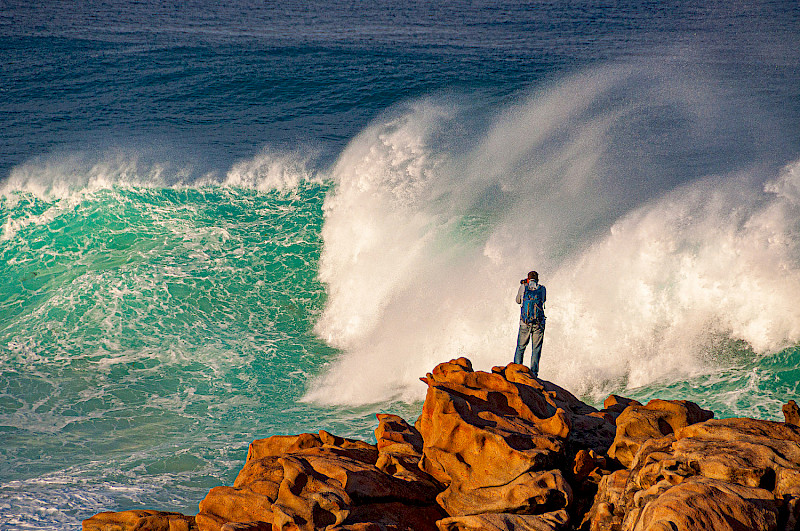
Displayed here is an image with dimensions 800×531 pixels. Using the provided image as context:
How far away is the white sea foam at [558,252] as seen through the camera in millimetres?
10945

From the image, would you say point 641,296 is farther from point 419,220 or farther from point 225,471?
point 225,471

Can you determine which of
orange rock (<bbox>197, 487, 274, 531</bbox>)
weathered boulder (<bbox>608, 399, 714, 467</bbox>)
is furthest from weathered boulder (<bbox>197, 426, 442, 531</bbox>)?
weathered boulder (<bbox>608, 399, 714, 467</bbox>)

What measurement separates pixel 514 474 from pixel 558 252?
8.24m

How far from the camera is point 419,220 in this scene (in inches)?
600

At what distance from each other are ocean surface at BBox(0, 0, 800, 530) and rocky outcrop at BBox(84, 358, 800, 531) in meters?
2.41

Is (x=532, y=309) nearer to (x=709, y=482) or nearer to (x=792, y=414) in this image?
(x=792, y=414)

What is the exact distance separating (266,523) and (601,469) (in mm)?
2758

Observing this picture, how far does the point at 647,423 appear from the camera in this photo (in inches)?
241

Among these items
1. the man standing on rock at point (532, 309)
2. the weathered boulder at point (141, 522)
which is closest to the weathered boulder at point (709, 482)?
the weathered boulder at point (141, 522)

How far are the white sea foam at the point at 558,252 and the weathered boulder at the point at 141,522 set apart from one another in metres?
5.04

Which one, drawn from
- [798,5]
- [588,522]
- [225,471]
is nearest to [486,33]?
[798,5]

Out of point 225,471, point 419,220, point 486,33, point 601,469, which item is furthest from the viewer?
point 486,33

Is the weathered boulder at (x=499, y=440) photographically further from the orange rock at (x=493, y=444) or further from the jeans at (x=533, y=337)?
the jeans at (x=533, y=337)

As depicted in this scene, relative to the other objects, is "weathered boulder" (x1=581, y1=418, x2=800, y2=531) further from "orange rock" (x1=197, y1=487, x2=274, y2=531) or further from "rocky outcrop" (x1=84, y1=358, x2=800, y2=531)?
"orange rock" (x1=197, y1=487, x2=274, y2=531)
